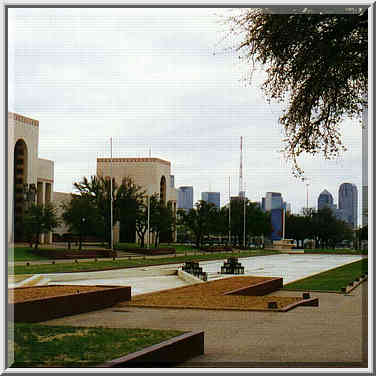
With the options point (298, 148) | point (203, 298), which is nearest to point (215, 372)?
point (298, 148)

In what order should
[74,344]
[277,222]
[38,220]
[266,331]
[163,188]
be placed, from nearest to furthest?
[74,344] < [266,331] < [38,220] < [163,188] < [277,222]

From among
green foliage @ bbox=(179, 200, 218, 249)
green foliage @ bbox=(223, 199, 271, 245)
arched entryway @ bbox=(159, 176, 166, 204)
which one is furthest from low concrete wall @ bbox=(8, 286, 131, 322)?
green foliage @ bbox=(223, 199, 271, 245)

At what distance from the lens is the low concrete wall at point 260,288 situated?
18.3 meters

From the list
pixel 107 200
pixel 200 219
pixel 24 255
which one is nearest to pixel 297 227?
pixel 200 219

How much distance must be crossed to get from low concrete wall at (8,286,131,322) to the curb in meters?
3.79

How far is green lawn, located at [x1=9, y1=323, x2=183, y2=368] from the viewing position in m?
7.61

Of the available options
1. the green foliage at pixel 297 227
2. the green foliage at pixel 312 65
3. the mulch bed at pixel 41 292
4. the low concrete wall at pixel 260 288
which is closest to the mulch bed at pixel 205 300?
the low concrete wall at pixel 260 288

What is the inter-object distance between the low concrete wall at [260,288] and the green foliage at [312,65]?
6.73 metres

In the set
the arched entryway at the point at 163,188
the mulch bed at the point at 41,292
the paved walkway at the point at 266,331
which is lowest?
the paved walkway at the point at 266,331

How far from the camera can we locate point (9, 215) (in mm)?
8109

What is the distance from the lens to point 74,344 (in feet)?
27.9

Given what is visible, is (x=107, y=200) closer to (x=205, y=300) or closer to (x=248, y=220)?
(x=248, y=220)

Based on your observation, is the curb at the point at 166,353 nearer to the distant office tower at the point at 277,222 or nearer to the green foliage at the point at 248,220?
the green foliage at the point at 248,220

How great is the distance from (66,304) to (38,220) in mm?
31711
